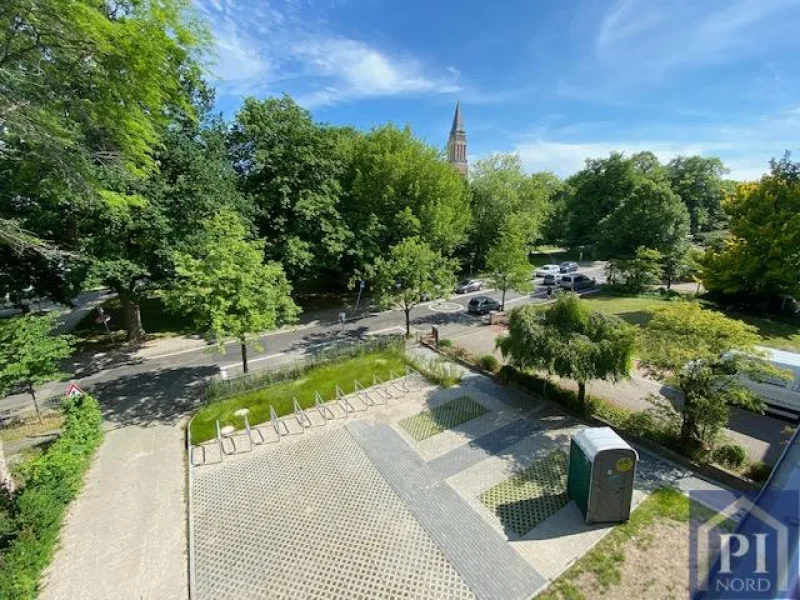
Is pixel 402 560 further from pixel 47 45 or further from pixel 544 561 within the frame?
pixel 47 45

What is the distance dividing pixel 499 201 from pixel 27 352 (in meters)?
36.7

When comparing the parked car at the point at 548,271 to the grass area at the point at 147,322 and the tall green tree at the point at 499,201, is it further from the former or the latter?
the grass area at the point at 147,322

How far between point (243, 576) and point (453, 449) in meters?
5.88

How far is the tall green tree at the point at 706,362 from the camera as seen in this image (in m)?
9.36

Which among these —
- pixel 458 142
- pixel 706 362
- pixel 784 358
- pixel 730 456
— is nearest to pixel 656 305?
pixel 784 358

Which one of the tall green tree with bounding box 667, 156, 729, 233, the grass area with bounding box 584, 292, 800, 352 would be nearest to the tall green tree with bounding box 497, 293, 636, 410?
the grass area with bounding box 584, 292, 800, 352

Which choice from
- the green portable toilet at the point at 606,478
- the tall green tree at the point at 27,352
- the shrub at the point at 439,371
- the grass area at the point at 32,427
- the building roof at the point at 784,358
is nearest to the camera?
the green portable toilet at the point at 606,478

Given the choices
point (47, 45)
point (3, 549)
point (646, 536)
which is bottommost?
point (646, 536)

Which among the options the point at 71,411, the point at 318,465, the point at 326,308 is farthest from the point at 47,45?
the point at 326,308

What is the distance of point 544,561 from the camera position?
23.7 ft

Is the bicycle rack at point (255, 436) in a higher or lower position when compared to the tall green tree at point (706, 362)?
lower

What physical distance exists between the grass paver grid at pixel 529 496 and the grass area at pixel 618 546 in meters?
1.15

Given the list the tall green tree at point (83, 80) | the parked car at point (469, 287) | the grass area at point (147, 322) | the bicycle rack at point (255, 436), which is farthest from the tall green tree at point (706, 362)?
the grass area at point (147, 322)

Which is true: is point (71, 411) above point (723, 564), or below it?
above
